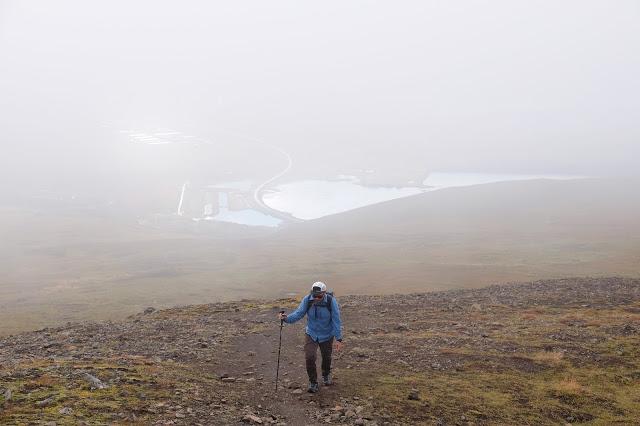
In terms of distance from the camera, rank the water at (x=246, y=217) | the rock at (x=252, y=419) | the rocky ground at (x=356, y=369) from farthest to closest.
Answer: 1. the water at (x=246, y=217)
2. the rocky ground at (x=356, y=369)
3. the rock at (x=252, y=419)

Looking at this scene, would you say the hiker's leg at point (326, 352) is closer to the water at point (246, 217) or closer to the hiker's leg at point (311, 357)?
the hiker's leg at point (311, 357)

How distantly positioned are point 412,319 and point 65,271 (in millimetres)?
89417

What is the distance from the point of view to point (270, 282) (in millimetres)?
87375

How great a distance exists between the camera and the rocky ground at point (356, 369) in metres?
15.6

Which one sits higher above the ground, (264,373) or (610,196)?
(610,196)

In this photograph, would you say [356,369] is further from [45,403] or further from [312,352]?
[45,403]

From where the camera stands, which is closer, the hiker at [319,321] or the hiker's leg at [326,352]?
the hiker at [319,321]

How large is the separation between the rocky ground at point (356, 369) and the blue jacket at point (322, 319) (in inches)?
79.5

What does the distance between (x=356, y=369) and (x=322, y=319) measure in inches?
213

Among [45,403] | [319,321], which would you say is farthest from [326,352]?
[45,403]

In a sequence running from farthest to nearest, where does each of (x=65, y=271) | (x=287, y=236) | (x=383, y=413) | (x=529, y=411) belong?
(x=287, y=236), (x=65, y=271), (x=529, y=411), (x=383, y=413)

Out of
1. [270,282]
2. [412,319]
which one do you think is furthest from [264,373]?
[270,282]

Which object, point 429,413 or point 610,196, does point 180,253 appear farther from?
point 610,196

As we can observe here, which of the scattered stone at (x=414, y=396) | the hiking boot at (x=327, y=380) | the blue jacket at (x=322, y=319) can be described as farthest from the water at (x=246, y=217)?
the blue jacket at (x=322, y=319)
